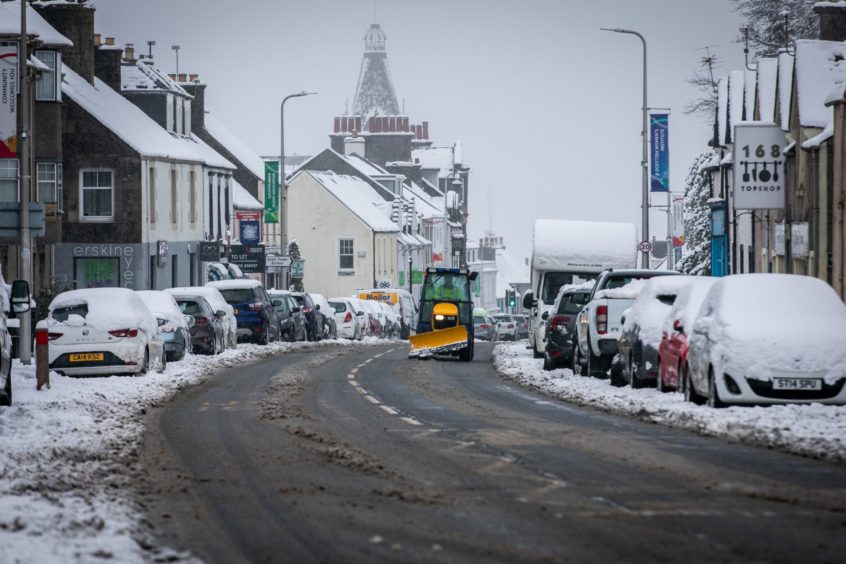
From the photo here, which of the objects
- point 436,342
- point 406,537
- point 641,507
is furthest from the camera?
point 436,342

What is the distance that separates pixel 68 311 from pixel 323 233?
231 feet

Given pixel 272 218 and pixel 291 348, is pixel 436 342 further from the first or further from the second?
pixel 272 218

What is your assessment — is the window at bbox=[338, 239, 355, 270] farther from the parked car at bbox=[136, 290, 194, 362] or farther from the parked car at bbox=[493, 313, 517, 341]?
the parked car at bbox=[136, 290, 194, 362]

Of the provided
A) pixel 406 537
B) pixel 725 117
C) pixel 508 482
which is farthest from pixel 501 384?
pixel 725 117

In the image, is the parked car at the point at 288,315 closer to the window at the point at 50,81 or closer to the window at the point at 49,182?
the window at the point at 49,182

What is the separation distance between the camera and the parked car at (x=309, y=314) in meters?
51.3

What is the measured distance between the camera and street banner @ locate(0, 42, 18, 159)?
32.3m

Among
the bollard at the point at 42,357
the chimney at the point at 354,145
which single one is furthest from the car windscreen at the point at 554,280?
the chimney at the point at 354,145

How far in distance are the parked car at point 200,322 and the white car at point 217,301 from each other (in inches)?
7.0

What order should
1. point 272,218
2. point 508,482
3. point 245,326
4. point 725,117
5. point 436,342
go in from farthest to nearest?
point 272,218, point 725,117, point 245,326, point 436,342, point 508,482

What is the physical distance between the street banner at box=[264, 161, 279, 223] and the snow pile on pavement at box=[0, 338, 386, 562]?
5035 cm

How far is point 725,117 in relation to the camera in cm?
5331

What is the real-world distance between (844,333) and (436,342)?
21.1 meters

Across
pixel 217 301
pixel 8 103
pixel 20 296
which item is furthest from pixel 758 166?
pixel 20 296
